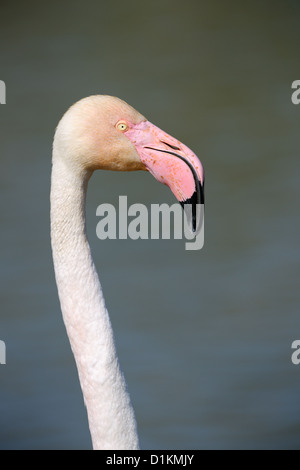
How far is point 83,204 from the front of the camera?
1.99m

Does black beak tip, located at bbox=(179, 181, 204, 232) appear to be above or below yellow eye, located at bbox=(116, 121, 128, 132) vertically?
below

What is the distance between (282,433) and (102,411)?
2182 millimetres

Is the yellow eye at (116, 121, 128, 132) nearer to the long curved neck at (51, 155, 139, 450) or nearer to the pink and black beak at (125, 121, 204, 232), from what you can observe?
the pink and black beak at (125, 121, 204, 232)

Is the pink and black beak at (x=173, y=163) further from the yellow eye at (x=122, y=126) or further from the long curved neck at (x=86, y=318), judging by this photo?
the long curved neck at (x=86, y=318)

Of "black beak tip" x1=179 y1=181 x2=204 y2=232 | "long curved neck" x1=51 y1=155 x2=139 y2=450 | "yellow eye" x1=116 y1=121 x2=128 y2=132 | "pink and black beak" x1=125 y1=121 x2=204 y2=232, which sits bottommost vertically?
"long curved neck" x1=51 y1=155 x2=139 y2=450

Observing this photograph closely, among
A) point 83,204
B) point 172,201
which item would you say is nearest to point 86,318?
point 83,204

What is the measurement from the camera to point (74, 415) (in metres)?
4.14

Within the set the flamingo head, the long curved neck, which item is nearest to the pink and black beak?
the flamingo head

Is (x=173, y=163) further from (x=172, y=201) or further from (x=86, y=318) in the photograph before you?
(x=172, y=201)

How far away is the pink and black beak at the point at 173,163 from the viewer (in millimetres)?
1975

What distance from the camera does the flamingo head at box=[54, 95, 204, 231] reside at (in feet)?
6.39
